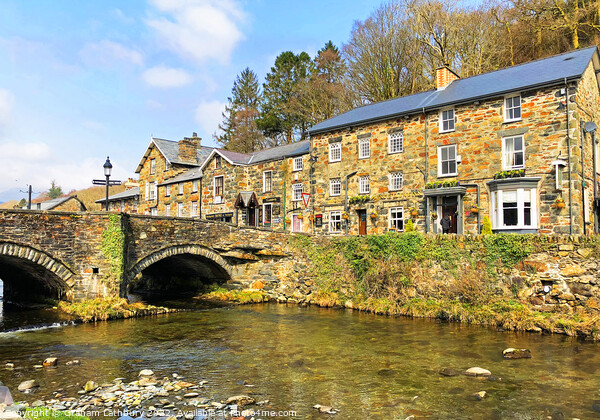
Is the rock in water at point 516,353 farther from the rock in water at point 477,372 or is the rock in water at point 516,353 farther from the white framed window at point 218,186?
the white framed window at point 218,186

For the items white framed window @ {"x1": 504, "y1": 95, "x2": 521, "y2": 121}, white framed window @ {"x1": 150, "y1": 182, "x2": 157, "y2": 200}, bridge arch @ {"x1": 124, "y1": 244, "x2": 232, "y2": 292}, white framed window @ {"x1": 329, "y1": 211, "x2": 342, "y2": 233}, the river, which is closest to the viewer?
the river

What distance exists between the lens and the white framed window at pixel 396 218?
26.3 metres

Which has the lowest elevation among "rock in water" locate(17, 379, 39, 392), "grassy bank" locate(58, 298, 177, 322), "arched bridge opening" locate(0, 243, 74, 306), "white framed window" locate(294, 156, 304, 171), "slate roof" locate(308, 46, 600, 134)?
"rock in water" locate(17, 379, 39, 392)

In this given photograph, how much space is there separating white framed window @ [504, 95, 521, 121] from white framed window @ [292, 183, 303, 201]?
14.5 metres

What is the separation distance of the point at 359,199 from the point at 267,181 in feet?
31.4

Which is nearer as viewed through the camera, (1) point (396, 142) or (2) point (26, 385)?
(2) point (26, 385)

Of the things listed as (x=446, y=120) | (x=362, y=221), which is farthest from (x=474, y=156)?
(x=362, y=221)

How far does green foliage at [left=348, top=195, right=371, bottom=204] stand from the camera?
27.6 meters

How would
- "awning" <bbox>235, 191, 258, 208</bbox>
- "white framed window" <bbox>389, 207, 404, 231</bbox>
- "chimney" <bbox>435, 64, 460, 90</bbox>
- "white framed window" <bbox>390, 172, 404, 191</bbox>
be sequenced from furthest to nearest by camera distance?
"awning" <bbox>235, 191, 258, 208</bbox>
"chimney" <bbox>435, 64, 460, 90</bbox>
"white framed window" <bbox>390, 172, 404, 191</bbox>
"white framed window" <bbox>389, 207, 404, 231</bbox>

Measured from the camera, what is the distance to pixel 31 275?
21.5 metres

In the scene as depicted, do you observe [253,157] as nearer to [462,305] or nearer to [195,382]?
[462,305]

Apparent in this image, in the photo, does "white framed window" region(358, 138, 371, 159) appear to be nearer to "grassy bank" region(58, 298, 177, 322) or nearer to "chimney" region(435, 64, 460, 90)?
"chimney" region(435, 64, 460, 90)

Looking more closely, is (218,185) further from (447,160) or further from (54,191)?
(54,191)

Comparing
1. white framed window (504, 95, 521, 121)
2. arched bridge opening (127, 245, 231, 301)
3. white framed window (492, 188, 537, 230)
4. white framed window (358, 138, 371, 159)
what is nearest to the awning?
arched bridge opening (127, 245, 231, 301)
